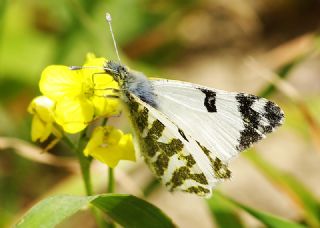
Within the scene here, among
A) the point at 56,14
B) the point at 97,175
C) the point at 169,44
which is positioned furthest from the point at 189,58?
the point at 97,175

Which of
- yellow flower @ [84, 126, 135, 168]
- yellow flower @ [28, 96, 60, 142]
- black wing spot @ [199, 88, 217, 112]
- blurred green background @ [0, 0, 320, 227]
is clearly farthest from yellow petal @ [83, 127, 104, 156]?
blurred green background @ [0, 0, 320, 227]

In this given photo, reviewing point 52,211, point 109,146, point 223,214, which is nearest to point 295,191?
point 223,214

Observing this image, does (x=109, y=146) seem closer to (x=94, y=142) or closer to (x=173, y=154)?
(x=94, y=142)

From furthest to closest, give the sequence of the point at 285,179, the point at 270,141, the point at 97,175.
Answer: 1. the point at 270,141
2. the point at 97,175
3. the point at 285,179

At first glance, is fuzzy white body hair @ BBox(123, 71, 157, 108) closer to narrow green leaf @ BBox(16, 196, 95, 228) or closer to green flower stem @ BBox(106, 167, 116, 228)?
green flower stem @ BBox(106, 167, 116, 228)

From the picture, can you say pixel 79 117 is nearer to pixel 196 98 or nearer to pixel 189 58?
pixel 196 98

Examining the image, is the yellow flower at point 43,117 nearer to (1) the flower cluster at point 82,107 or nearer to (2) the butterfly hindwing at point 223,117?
(1) the flower cluster at point 82,107
